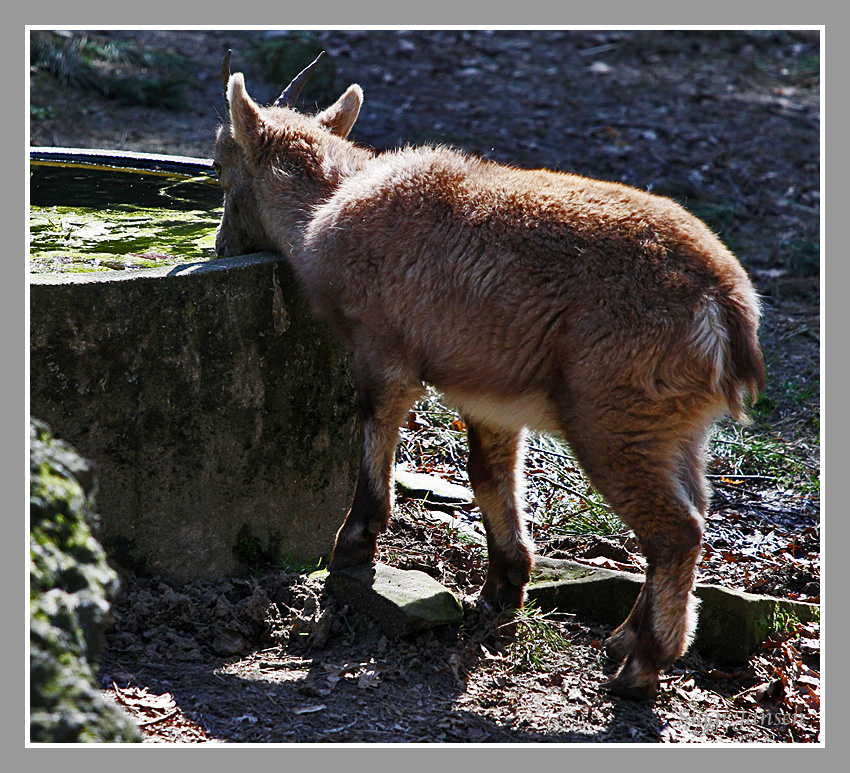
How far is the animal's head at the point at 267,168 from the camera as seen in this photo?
195 inches

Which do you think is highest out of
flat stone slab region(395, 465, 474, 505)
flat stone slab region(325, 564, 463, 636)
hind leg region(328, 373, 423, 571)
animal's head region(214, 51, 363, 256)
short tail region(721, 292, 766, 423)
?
animal's head region(214, 51, 363, 256)

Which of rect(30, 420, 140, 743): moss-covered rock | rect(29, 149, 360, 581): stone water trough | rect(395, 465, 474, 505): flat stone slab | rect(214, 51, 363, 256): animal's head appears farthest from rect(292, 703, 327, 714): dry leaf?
rect(214, 51, 363, 256): animal's head

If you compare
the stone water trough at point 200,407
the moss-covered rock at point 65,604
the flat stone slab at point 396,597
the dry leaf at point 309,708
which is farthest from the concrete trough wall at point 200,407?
the moss-covered rock at point 65,604

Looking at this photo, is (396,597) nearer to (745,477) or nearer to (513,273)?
(513,273)

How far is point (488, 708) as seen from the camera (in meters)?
4.02

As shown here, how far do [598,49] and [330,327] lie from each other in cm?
1112

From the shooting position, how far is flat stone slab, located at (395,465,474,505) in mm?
5766

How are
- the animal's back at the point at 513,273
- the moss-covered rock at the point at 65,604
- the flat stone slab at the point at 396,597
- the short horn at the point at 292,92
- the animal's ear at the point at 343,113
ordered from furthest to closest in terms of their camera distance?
the animal's ear at the point at 343,113 → the short horn at the point at 292,92 → the flat stone slab at the point at 396,597 → the animal's back at the point at 513,273 → the moss-covered rock at the point at 65,604

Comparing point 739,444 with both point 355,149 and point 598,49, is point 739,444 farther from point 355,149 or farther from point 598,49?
point 598,49

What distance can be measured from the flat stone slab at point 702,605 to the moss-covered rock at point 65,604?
2.71 m

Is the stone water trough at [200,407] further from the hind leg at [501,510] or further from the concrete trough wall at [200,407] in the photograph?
the hind leg at [501,510]

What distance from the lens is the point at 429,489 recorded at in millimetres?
5812

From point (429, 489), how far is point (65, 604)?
347 centimetres

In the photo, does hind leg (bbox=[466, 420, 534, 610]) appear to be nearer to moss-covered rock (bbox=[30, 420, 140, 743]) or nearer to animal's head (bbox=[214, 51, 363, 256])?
animal's head (bbox=[214, 51, 363, 256])
